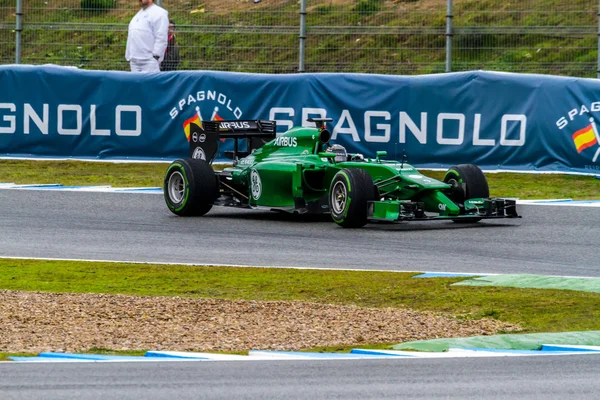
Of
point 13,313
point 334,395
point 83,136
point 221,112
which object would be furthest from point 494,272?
point 83,136

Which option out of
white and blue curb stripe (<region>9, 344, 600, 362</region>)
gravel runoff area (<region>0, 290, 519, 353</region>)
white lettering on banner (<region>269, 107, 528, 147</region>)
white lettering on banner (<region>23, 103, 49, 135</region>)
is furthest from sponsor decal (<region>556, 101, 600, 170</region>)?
white and blue curb stripe (<region>9, 344, 600, 362</region>)

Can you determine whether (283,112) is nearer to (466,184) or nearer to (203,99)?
(203,99)

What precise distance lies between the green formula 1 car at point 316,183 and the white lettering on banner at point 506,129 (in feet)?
14.6

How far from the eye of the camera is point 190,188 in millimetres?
15086

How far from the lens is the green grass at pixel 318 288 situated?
914cm

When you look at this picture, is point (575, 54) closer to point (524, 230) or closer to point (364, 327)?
point (524, 230)

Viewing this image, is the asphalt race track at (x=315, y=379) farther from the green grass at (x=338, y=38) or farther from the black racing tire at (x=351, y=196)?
the green grass at (x=338, y=38)

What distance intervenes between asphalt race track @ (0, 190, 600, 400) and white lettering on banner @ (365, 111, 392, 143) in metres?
3.93

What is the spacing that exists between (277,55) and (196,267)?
10.5 meters

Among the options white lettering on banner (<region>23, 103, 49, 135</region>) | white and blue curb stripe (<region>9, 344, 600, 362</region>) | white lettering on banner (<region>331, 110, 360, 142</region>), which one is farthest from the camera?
white lettering on banner (<region>23, 103, 49, 135</region>)

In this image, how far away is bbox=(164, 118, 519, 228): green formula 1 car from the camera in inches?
546

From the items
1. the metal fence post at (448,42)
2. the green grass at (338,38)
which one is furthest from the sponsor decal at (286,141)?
the green grass at (338,38)

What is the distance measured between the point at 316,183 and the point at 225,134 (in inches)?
Result: 67.3

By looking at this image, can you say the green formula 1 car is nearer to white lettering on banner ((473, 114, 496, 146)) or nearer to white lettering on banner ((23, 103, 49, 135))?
white lettering on banner ((473, 114, 496, 146))
